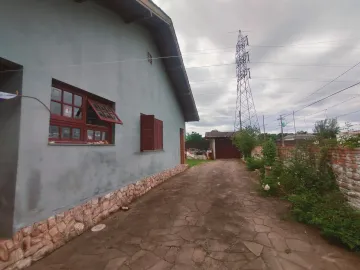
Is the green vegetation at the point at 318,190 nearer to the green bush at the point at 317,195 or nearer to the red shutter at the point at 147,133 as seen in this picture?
the green bush at the point at 317,195

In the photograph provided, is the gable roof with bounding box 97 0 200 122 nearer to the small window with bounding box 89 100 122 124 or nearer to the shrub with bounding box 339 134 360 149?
the small window with bounding box 89 100 122 124

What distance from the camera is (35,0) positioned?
299 cm

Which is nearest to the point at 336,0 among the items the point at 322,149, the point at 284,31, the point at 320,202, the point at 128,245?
the point at 284,31

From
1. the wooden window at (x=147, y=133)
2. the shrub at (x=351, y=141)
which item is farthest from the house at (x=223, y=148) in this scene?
the shrub at (x=351, y=141)

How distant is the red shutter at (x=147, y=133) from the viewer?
629 cm

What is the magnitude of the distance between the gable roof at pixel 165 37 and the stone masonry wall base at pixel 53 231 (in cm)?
485

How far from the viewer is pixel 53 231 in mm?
3105

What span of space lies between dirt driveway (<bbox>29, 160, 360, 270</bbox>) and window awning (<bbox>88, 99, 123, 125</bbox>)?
232 centimetres

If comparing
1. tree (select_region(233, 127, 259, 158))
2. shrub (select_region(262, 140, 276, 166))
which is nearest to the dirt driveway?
shrub (select_region(262, 140, 276, 166))

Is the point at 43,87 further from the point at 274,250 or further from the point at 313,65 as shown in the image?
the point at 313,65

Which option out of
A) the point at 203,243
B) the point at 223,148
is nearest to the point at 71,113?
the point at 203,243

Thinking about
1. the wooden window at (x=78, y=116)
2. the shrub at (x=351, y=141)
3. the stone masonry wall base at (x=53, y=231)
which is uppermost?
the wooden window at (x=78, y=116)

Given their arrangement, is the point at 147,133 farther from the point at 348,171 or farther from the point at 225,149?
the point at 225,149

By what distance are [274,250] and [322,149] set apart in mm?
2874
